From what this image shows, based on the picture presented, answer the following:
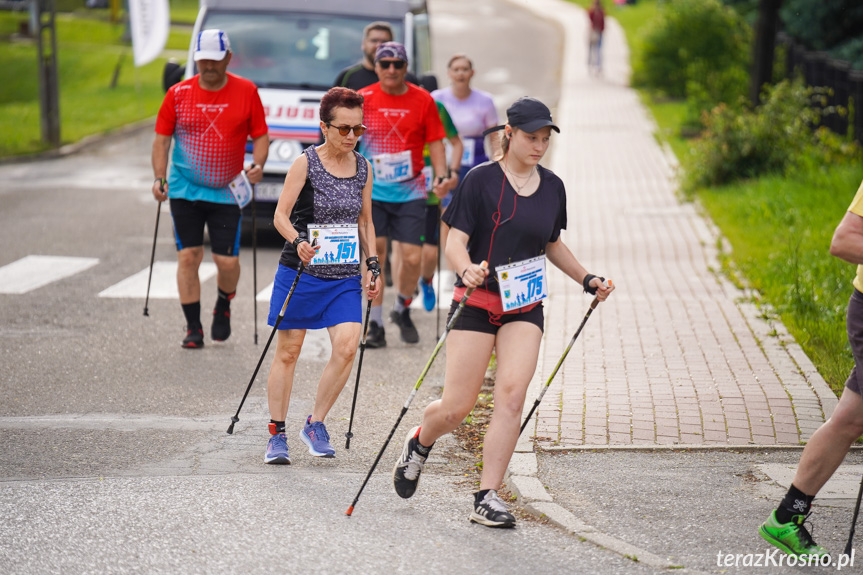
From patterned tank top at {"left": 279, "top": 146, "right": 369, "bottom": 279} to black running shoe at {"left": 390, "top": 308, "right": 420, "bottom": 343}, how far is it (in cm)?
285

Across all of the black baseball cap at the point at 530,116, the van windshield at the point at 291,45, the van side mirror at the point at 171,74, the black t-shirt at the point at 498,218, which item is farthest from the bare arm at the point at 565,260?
the van windshield at the point at 291,45

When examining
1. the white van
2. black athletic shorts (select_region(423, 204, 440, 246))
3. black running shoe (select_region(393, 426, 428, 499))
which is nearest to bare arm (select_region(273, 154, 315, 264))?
black running shoe (select_region(393, 426, 428, 499))

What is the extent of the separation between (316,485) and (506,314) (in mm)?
1315

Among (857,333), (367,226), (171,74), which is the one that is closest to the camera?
(857,333)

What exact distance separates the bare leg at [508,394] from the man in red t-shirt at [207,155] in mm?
3358

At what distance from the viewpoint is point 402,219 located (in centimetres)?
862

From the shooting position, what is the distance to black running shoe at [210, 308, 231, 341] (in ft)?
28.5

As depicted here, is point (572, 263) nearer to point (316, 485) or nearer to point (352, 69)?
point (316, 485)

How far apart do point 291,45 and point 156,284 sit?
368 centimetres

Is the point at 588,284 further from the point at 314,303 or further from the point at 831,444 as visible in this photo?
the point at 314,303

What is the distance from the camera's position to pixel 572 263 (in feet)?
17.7

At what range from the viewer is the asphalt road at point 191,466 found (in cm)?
476

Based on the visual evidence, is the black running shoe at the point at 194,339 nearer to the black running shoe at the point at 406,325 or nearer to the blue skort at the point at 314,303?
the black running shoe at the point at 406,325

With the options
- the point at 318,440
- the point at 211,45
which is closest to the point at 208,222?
the point at 211,45
